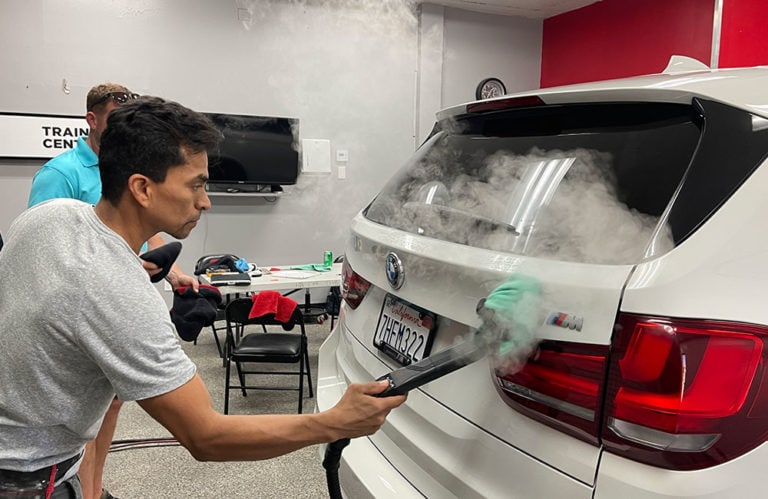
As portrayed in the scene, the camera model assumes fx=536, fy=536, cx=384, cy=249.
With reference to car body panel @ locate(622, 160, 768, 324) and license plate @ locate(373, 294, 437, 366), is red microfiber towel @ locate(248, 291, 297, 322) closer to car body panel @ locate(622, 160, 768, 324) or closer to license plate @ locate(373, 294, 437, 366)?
license plate @ locate(373, 294, 437, 366)

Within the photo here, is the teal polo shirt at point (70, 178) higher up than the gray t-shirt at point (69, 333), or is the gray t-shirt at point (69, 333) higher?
the teal polo shirt at point (70, 178)

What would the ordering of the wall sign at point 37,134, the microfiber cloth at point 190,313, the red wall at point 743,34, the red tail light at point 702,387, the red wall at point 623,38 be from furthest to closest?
the red wall at point 623,38
the wall sign at point 37,134
the red wall at point 743,34
the microfiber cloth at point 190,313
the red tail light at point 702,387

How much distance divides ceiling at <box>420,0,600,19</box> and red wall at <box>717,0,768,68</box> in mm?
1842

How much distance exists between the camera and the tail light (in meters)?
0.91

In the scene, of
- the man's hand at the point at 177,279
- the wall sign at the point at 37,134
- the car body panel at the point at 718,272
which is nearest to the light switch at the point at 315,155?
the wall sign at the point at 37,134

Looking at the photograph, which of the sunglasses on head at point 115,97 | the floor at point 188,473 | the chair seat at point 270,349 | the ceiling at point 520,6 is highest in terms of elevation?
the ceiling at point 520,6

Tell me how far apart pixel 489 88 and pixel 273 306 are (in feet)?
15.8

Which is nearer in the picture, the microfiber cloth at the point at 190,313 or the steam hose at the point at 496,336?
the steam hose at the point at 496,336

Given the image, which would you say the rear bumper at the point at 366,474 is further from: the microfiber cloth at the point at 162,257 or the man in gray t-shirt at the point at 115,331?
the microfiber cloth at the point at 162,257

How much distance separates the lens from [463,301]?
1.22 metres

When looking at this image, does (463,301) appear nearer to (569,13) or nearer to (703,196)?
(703,196)

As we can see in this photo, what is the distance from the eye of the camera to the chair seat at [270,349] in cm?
350

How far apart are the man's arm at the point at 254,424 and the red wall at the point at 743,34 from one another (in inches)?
215

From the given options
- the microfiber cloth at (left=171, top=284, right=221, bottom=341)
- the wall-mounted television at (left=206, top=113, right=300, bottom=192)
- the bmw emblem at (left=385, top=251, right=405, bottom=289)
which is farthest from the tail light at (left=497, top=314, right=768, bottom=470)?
the wall-mounted television at (left=206, top=113, right=300, bottom=192)
